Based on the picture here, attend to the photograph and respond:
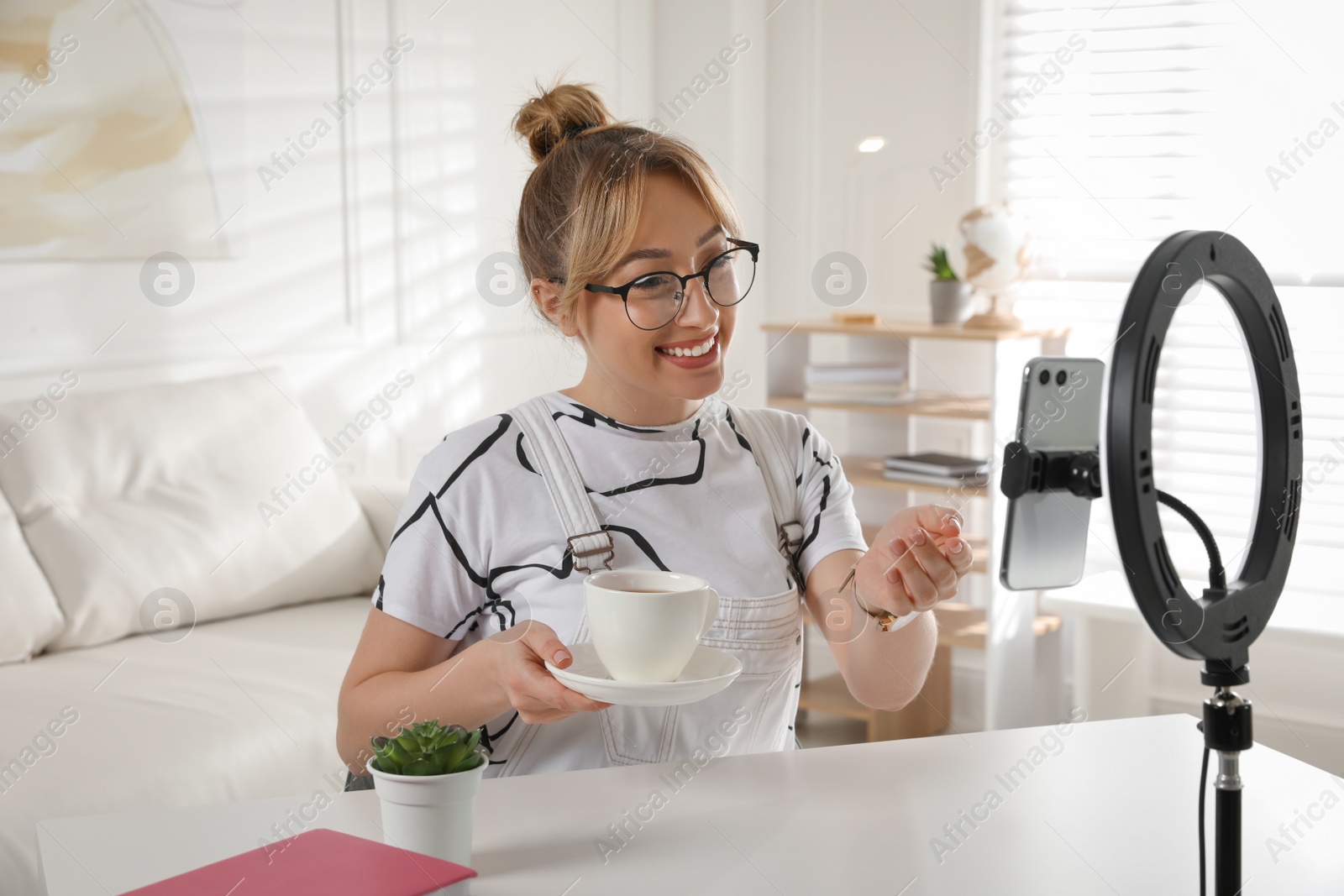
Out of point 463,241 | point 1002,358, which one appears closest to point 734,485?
point 1002,358

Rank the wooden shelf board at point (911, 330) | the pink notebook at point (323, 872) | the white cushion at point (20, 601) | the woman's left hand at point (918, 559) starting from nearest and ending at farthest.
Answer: the pink notebook at point (323, 872)
the woman's left hand at point (918, 559)
the white cushion at point (20, 601)
the wooden shelf board at point (911, 330)

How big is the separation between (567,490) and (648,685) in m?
0.42

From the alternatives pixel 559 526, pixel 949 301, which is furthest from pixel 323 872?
pixel 949 301

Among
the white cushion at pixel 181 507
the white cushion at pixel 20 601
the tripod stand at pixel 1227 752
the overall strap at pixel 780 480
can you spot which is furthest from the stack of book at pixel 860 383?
the tripod stand at pixel 1227 752

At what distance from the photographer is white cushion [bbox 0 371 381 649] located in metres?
2.35

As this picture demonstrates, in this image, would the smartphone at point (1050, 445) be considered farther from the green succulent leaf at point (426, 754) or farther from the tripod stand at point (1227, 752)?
the green succulent leaf at point (426, 754)

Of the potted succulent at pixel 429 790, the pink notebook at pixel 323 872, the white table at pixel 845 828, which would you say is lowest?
the white table at pixel 845 828

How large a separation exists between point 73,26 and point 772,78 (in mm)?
2296

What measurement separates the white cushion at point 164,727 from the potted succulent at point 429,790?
117cm

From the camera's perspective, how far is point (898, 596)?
109 centimetres

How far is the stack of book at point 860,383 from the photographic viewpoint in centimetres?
331

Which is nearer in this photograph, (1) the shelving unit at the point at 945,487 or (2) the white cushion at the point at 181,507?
(2) the white cushion at the point at 181,507

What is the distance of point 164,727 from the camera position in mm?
2035

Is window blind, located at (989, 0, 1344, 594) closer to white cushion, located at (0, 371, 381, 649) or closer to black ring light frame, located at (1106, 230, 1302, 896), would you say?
white cushion, located at (0, 371, 381, 649)
